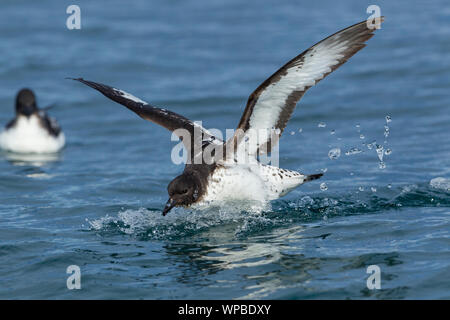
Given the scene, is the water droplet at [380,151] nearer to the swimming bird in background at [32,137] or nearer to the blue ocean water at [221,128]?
the blue ocean water at [221,128]

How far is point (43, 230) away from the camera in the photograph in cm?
945

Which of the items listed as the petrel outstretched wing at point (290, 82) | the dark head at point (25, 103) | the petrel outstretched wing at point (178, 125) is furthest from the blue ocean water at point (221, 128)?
the petrel outstretched wing at point (290, 82)

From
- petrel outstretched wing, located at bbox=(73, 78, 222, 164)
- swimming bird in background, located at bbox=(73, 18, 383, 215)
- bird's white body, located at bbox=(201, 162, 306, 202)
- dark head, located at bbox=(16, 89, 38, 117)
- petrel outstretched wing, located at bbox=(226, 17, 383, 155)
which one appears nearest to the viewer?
petrel outstretched wing, located at bbox=(226, 17, 383, 155)

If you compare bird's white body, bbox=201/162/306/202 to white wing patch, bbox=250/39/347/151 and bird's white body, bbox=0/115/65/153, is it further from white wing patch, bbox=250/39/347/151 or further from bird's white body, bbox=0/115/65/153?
bird's white body, bbox=0/115/65/153

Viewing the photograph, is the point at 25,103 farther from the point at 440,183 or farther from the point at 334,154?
the point at 440,183

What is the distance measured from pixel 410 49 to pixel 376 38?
4.68 feet

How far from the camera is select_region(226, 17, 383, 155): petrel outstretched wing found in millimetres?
8070

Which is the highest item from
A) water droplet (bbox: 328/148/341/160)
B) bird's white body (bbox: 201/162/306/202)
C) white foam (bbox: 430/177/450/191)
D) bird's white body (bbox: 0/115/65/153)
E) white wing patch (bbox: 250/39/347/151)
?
white wing patch (bbox: 250/39/347/151)

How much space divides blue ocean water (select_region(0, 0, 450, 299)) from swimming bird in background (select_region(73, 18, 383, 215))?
0.41 meters

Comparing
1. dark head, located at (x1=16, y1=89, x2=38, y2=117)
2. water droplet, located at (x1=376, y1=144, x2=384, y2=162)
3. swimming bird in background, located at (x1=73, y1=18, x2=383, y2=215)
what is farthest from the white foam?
dark head, located at (x1=16, y1=89, x2=38, y2=117)

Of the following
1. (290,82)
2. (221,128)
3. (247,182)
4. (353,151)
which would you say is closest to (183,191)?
(247,182)

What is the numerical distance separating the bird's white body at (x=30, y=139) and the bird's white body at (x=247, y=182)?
21.9 feet
